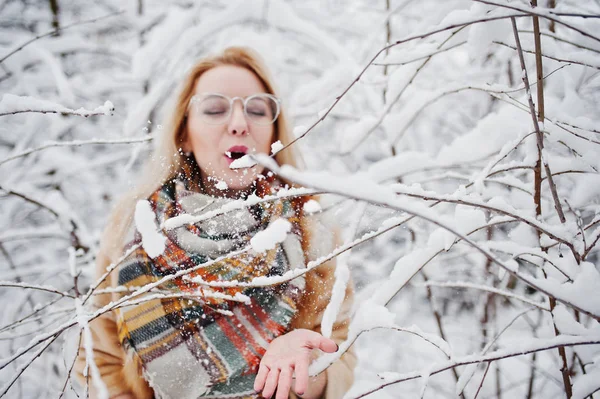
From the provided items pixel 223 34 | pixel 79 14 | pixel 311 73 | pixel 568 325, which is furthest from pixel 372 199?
pixel 79 14

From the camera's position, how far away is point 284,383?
1.64 ft

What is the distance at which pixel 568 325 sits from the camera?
0.41 meters

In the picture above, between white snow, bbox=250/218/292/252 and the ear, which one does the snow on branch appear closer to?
white snow, bbox=250/218/292/252

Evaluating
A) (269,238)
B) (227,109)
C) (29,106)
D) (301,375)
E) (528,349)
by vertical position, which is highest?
(227,109)

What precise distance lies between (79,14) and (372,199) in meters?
2.93

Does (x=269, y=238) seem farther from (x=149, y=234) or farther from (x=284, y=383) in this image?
(x=284, y=383)

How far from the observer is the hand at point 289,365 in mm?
490

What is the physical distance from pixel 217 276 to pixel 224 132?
351 mm

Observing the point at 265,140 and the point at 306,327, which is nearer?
the point at 306,327

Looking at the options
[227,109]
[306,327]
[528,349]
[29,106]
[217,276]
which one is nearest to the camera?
[528,349]

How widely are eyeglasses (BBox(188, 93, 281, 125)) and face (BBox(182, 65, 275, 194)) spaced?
0.03 feet

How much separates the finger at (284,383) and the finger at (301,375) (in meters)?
0.02

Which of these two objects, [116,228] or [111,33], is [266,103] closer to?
[116,228]

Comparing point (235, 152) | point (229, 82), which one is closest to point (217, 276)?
point (235, 152)
